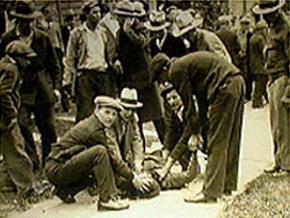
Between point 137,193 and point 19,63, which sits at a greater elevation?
point 19,63

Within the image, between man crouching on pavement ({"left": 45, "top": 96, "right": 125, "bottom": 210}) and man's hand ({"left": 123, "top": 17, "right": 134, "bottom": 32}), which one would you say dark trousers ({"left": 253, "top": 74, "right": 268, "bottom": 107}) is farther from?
man crouching on pavement ({"left": 45, "top": 96, "right": 125, "bottom": 210})

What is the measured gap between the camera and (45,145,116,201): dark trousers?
6.37 meters

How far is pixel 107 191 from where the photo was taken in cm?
639

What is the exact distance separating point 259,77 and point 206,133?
4794 mm

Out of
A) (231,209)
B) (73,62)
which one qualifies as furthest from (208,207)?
(73,62)

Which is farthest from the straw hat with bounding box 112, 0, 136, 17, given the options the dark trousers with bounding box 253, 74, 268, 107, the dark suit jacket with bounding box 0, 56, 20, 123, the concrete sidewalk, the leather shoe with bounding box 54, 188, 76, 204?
the dark trousers with bounding box 253, 74, 268, 107

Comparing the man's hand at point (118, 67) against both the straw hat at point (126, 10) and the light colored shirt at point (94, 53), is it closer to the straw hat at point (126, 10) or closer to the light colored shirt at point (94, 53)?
the light colored shirt at point (94, 53)

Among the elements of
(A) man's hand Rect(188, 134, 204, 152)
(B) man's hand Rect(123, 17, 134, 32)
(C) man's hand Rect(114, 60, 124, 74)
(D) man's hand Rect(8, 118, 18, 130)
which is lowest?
(A) man's hand Rect(188, 134, 204, 152)

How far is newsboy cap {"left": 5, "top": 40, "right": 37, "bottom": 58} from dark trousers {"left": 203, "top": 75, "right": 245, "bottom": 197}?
1.93 metres

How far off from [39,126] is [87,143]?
1.49 metres

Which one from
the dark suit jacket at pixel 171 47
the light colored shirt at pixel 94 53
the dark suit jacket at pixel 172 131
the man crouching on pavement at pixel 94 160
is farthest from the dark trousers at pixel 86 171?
the dark suit jacket at pixel 171 47

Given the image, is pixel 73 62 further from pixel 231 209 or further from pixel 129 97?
pixel 231 209

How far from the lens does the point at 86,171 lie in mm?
6484

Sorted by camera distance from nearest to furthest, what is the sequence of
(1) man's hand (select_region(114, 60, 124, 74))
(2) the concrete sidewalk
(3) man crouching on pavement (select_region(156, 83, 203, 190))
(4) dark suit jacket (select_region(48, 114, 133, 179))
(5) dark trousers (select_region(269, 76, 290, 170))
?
1. (2) the concrete sidewalk
2. (4) dark suit jacket (select_region(48, 114, 133, 179))
3. (3) man crouching on pavement (select_region(156, 83, 203, 190))
4. (5) dark trousers (select_region(269, 76, 290, 170))
5. (1) man's hand (select_region(114, 60, 124, 74))
